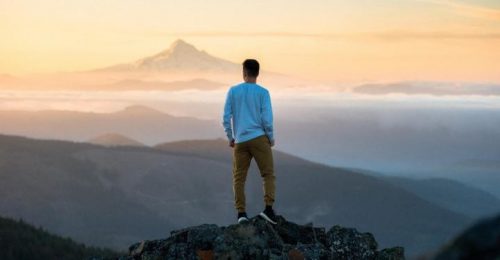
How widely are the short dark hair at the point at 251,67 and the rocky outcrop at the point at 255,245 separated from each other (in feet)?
8.23

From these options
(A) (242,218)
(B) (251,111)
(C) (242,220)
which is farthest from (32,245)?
(C) (242,220)

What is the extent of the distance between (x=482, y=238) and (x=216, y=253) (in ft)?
30.2

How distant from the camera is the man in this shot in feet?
45.4

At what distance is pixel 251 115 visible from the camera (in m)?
14.0

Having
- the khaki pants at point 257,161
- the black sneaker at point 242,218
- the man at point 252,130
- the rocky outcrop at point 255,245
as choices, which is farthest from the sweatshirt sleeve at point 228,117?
the rocky outcrop at point 255,245

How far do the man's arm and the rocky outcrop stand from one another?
60.2 inches

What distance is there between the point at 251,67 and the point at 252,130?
1.12 metres

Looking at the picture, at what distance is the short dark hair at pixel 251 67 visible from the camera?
1351cm

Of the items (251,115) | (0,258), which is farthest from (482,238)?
(0,258)

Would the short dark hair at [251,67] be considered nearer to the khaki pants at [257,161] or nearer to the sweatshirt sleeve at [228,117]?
the sweatshirt sleeve at [228,117]

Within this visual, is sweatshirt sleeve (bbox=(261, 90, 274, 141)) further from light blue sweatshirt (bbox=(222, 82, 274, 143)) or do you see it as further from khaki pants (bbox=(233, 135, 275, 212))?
khaki pants (bbox=(233, 135, 275, 212))

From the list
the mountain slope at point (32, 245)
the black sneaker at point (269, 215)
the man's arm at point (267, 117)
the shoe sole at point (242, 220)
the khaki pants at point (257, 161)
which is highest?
the mountain slope at point (32, 245)

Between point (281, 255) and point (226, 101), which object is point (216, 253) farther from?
point (226, 101)

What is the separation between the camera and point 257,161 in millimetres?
13742
